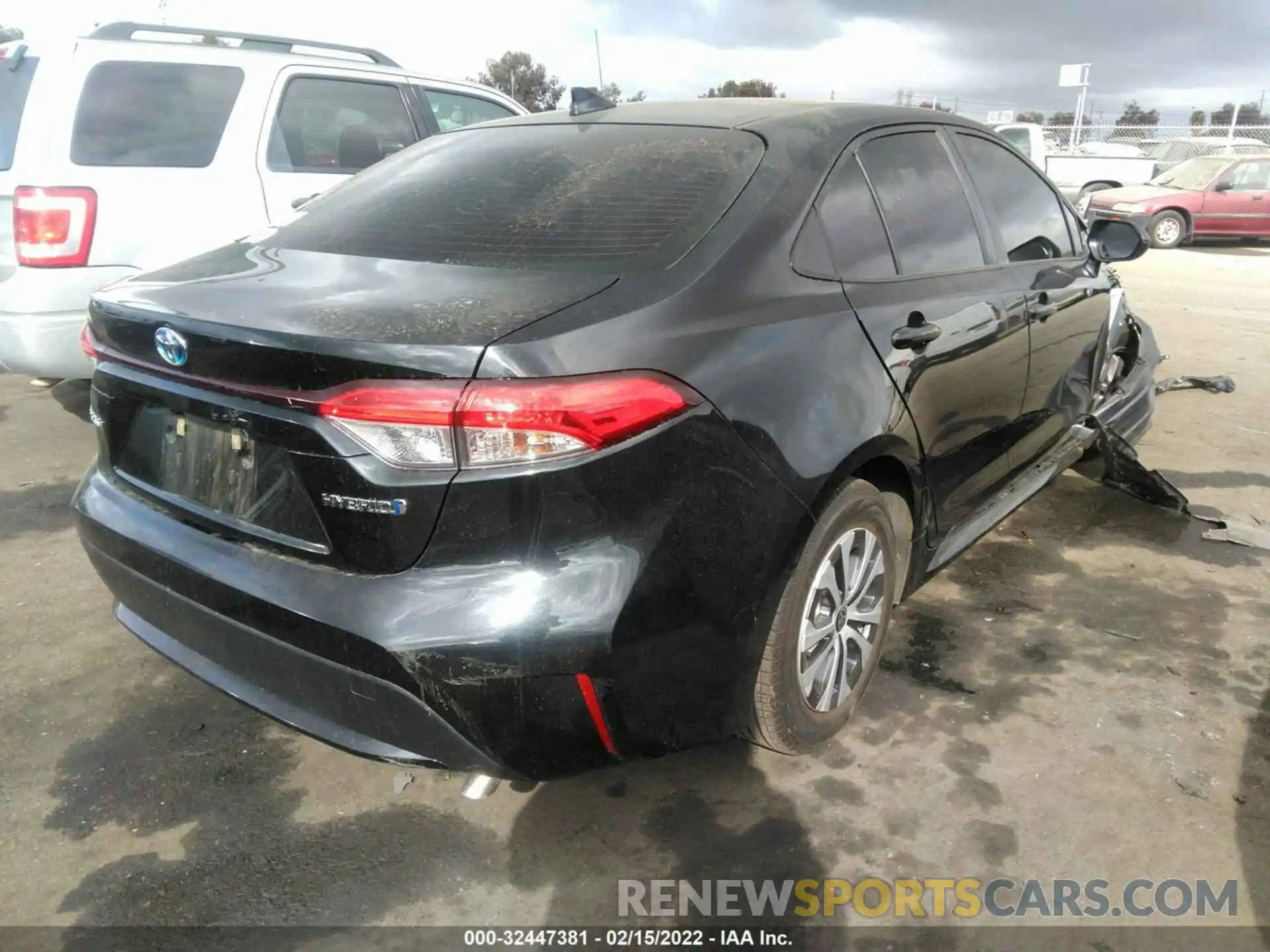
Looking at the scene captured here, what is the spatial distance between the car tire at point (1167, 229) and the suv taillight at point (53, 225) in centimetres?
1543

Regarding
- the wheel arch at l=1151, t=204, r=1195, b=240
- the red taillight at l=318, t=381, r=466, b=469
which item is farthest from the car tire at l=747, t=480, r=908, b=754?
the wheel arch at l=1151, t=204, r=1195, b=240

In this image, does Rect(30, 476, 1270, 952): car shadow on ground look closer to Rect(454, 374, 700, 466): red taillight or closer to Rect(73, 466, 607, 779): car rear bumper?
Rect(73, 466, 607, 779): car rear bumper

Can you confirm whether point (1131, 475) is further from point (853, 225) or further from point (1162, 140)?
point (1162, 140)

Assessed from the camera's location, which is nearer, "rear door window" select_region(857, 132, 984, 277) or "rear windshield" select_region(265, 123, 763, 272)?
"rear windshield" select_region(265, 123, 763, 272)

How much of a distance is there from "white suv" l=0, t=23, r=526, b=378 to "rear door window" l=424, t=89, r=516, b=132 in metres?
0.72

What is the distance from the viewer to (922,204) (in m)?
2.86

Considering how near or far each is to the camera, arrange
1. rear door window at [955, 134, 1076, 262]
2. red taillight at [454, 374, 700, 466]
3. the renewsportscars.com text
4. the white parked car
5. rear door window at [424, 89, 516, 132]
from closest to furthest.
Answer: red taillight at [454, 374, 700, 466] < the renewsportscars.com text < rear door window at [955, 134, 1076, 262] < rear door window at [424, 89, 516, 132] < the white parked car

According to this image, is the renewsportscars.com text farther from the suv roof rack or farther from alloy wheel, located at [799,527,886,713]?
the suv roof rack

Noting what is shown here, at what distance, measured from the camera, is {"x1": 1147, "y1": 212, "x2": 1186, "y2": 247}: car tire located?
15.2m

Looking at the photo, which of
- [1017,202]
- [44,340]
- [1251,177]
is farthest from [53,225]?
[1251,177]

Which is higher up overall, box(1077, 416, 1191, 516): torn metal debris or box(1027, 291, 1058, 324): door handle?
box(1027, 291, 1058, 324): door handle

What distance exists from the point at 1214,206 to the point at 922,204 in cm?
1528

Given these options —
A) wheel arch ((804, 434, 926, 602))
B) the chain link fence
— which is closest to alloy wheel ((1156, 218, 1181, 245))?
the chain link fence

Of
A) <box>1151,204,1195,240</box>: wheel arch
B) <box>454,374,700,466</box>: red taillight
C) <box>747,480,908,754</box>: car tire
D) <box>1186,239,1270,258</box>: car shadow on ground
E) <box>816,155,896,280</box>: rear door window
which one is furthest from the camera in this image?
<box>1151,204,1195,240</box>: wheel arch
